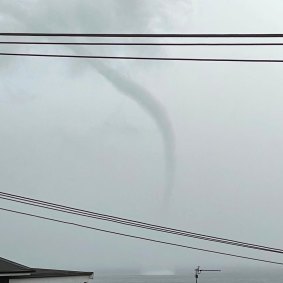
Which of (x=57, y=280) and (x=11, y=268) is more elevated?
(x=57, y=280)

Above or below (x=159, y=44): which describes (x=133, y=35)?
below

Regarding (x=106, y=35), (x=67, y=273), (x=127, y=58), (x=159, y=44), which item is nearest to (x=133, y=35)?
(x=106, y=35)

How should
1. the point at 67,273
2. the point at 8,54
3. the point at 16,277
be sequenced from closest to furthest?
the point at 8,54 < the point at 16,277 < the point at 67,273

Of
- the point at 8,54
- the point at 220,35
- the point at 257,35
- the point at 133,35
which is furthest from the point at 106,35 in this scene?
the point at 8,54

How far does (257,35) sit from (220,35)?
2.01ft

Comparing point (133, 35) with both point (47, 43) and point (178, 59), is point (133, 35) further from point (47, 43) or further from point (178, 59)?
point (47, 43)

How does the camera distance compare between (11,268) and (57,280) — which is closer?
(11,268)

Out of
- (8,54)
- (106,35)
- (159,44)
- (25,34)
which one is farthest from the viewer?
(8,54)

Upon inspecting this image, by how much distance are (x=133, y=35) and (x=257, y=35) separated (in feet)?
7.05

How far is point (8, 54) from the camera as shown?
38.4ft

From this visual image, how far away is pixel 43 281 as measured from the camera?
24609 mm

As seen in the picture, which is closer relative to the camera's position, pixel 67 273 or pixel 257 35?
pixel 257 35

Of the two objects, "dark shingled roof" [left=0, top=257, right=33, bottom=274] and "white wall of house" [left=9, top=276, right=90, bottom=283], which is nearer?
"dark shingled roof" [left=0, top=257, right=33, bottom=274]

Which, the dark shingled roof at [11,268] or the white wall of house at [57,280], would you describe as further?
the white wall of house at [57,280]
